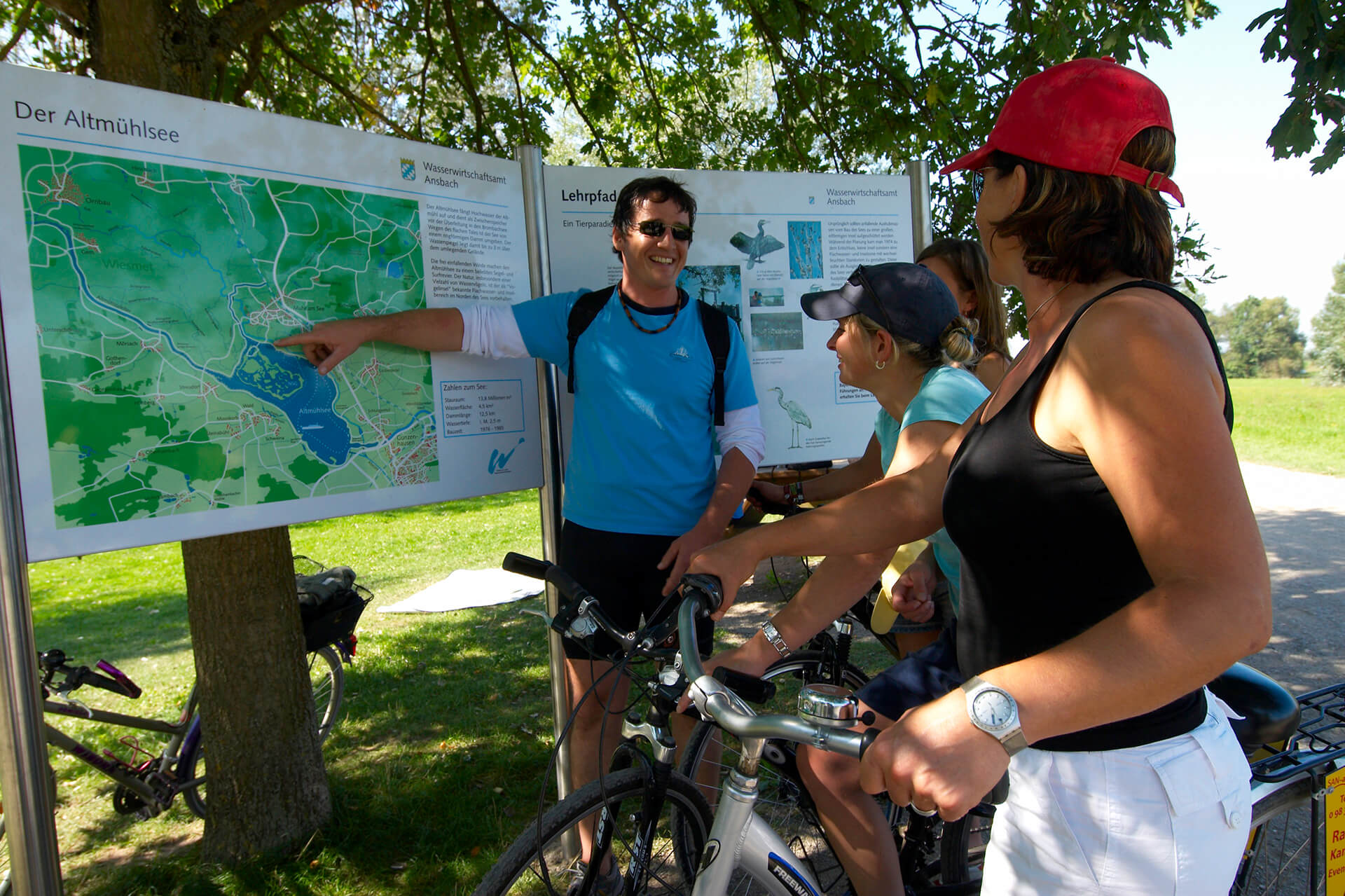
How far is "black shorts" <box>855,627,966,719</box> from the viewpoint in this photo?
2207mm

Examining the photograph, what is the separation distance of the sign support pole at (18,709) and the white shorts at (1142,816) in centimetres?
206

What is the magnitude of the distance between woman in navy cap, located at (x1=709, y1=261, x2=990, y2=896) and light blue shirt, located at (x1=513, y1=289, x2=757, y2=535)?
1.64 ft

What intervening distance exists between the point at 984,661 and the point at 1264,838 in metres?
1.39

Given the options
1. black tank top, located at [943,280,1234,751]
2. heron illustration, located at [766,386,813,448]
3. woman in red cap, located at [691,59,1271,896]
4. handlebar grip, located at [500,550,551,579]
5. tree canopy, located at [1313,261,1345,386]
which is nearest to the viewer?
woman in red cap, located at [691,59,1271,896]

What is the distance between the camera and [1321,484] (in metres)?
12.3

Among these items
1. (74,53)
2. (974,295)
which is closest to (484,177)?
(974,295)

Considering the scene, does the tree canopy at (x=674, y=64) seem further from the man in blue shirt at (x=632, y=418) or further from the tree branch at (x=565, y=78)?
the man in blue shirt at (x=632, y=418)

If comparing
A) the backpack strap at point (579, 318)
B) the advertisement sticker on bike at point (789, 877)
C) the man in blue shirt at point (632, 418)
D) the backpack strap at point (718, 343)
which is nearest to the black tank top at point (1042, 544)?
the advertisement sticker on bike at point (789, 877)

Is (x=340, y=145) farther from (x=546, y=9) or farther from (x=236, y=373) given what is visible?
(x=546, y=9)

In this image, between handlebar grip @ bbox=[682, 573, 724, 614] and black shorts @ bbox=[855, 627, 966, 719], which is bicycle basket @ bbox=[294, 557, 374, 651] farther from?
handlebar grip @ bbox=[682, 573, 724, 614]

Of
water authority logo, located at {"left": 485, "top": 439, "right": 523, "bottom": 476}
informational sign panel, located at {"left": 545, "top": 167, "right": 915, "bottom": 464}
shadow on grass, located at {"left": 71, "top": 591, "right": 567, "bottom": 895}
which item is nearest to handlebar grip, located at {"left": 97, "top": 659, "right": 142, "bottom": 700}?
shadow on grass, located at {"left": 71, "top": 591, "right": 567, "bottom": 895}

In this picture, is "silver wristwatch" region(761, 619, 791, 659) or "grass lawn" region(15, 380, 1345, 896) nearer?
"silver wristwatch" region(761, 619, 791, 659)

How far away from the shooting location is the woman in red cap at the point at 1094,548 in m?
1.01

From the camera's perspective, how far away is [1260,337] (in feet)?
213
